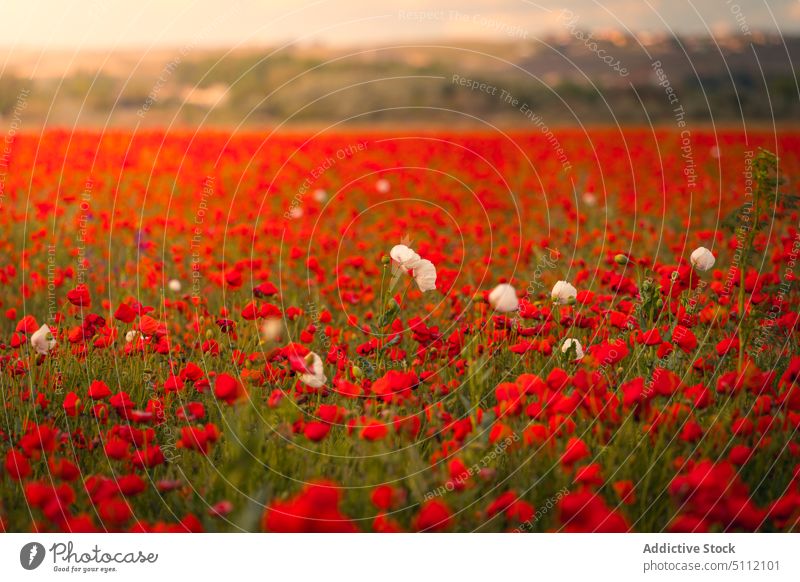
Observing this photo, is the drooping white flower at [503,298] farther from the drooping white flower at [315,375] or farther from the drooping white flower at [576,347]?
the drooping white flower at [315,375]

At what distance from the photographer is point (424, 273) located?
3525 mm

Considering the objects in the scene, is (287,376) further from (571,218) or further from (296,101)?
(296,101)

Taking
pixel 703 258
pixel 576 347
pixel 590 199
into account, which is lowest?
pixel 576 347

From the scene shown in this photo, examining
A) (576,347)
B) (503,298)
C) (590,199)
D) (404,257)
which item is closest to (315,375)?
(404,257)

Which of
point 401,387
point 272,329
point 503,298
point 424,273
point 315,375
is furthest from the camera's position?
point 272,329

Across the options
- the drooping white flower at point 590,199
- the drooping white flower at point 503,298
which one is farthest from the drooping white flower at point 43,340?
the drooping white flower at point 590,199

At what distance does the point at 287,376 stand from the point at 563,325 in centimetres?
128

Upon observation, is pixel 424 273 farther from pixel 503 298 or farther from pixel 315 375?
pixel 315 375

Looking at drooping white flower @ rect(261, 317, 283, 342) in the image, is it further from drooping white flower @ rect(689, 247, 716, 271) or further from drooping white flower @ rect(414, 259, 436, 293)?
drooping white flower @ rect(689, 247, 716, 271)

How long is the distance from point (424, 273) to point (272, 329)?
34.3 inches

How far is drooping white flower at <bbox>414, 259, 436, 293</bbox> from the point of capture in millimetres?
3486

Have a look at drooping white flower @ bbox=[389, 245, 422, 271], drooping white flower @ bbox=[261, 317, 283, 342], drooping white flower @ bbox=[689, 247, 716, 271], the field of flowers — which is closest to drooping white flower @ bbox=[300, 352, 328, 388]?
the field of flowers

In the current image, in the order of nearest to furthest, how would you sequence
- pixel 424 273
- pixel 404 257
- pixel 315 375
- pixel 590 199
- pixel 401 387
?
pixel 401 387 < pixel 315 375 < pixel 404 257 < pixel 424 273 < pixel 590 199

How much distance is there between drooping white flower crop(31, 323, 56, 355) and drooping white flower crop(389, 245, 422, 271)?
153 cm
